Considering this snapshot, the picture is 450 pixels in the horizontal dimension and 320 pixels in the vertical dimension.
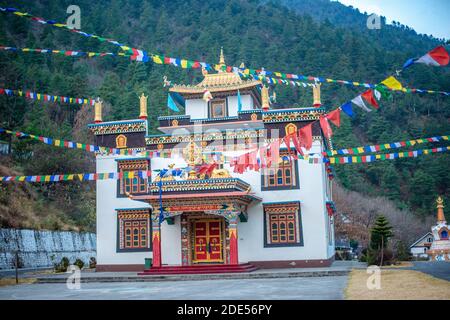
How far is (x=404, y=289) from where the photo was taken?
44.7 feet

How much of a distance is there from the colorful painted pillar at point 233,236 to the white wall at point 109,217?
16.4 ft

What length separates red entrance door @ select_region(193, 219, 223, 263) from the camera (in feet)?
81.6

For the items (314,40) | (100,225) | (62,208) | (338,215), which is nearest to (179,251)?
(100,225)

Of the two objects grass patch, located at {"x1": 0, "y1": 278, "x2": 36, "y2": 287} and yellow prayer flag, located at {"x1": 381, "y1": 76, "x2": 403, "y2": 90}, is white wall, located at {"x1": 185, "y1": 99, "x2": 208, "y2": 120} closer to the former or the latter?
grass patch, located at {"x1": 0, "y1": 278, "x2": 36, "y2": 287}

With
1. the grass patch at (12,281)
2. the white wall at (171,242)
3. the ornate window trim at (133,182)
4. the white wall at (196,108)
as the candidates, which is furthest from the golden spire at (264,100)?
the grass patch at (12,281)

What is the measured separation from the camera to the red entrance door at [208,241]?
81.6ft

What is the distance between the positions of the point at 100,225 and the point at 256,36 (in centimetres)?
6737

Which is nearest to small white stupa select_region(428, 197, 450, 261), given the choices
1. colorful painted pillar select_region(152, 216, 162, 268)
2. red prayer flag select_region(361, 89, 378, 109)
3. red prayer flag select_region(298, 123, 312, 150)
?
colorful painted pillar select_region(152, 216, 162, 268)

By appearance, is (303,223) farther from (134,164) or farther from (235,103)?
(134,164)

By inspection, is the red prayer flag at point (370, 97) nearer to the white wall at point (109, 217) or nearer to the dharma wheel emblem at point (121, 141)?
the white wall at point (109, 217)

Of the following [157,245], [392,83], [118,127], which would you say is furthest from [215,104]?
[392,83]

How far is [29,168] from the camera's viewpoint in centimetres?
4028

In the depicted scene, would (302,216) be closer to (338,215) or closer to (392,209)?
(338,215)

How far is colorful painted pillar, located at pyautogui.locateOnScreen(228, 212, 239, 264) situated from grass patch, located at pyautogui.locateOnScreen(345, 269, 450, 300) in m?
6.91
